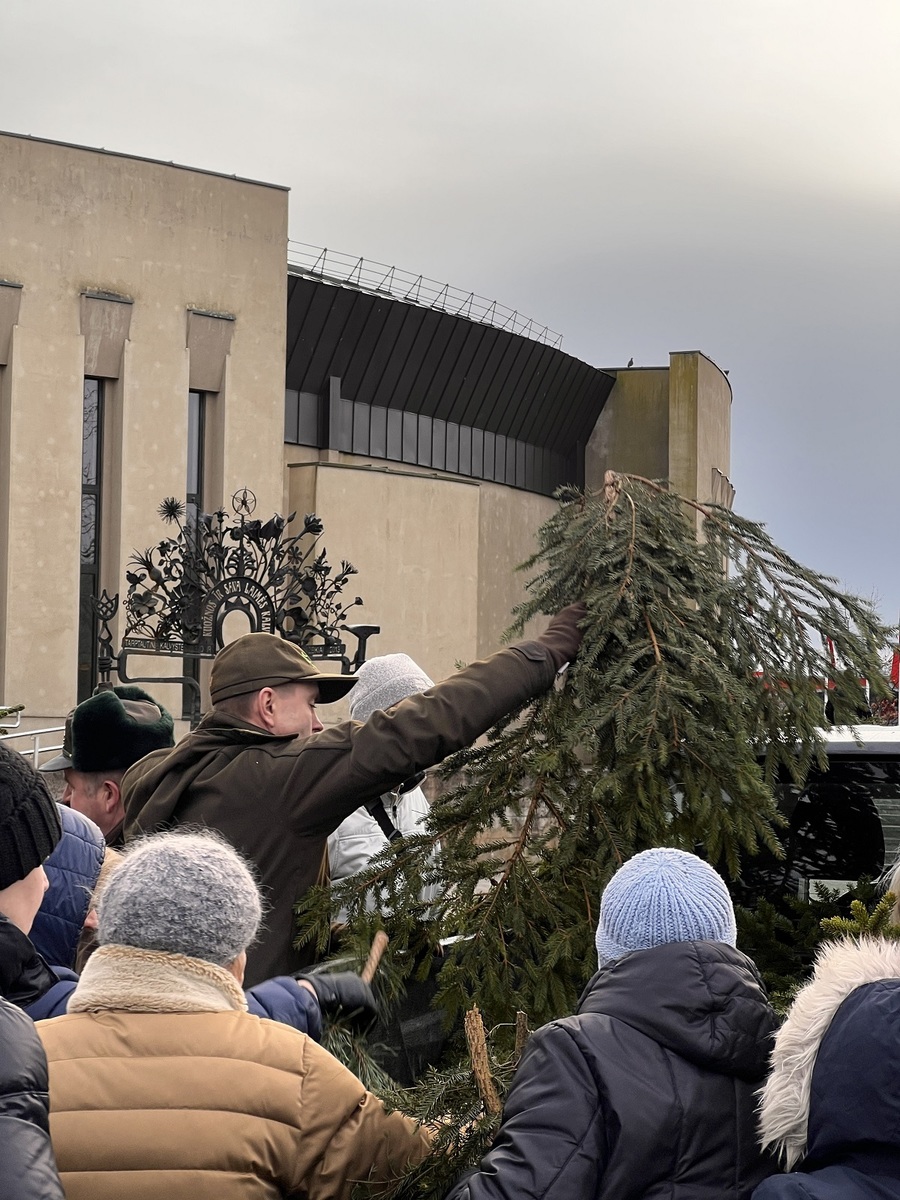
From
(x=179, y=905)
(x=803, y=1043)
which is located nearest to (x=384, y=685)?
(x=179, y=905)

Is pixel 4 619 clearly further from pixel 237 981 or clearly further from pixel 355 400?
pixel 237 981

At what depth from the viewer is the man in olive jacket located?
3639mm

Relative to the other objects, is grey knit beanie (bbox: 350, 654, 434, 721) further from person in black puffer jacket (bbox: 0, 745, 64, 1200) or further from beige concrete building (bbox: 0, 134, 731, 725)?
beige concrete building (bbox: 0, 134, 731, 725)

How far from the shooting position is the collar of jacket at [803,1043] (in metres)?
2.29

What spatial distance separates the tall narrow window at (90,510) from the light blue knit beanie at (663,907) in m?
25.1

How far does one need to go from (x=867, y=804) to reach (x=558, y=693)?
1.34 m

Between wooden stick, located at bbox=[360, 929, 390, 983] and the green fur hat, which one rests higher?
the green fur hat

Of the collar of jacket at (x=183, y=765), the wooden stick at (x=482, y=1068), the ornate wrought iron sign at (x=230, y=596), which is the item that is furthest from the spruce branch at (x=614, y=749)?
the ornate wrought iron sign at (x=230, y=596)

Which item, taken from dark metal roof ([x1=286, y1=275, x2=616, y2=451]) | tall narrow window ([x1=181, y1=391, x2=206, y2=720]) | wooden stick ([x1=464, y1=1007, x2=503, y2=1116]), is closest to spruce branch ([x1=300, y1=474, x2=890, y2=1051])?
wooden stick ([x1=464, y1=1007, x2=503, y2=1116])

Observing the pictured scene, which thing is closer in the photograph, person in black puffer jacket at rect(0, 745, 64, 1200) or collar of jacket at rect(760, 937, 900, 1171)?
person in black puffer jacket at rect(0, 745, 64, 1200)

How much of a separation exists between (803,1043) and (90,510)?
26.0 m

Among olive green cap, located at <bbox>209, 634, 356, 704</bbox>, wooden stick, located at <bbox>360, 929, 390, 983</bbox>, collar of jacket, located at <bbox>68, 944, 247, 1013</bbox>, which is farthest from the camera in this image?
olive green cap, located at <bbox>209, 634, 356, 704</bbox>

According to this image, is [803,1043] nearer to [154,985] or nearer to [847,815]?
[154,985]

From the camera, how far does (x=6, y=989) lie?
106 inches
